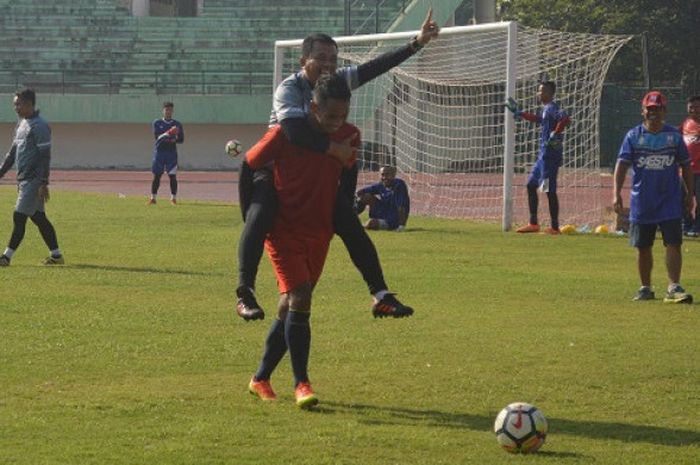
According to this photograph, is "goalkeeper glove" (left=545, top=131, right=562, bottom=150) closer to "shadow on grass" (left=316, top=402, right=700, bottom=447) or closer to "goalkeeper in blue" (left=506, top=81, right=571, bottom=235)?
"goalkeeper in blue" (left=506, top=81, right=571, bottom=235)

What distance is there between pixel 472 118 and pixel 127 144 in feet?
73.1

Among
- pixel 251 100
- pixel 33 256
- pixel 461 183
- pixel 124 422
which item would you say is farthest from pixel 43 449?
pixel 251 100

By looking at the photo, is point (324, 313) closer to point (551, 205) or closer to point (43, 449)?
point (43, 449)

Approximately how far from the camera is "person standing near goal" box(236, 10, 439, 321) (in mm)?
8430

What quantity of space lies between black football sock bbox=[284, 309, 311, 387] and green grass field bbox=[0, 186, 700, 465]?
0.24m

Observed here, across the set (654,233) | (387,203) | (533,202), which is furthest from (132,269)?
(533,202)

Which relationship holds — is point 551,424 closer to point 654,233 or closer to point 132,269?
point 654,233

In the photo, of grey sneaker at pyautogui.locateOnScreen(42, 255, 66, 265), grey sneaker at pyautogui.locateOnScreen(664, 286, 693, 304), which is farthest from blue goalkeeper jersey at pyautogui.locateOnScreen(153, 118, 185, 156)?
grey sneaker at pyautogui.locateOnScreen(664, 286, 693, 304)

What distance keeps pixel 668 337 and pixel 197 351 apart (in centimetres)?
354

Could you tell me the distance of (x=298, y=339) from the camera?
335 inches

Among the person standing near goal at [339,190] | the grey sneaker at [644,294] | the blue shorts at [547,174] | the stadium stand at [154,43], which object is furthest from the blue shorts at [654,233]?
the stadium stand at [154,43]

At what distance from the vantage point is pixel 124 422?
8117 mm

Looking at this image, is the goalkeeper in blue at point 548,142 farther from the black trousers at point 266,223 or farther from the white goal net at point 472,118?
the black trousers at point 266,223

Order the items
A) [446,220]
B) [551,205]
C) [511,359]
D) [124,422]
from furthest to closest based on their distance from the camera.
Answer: [446,220]
[551,205]
[511,359]
[124,422]
